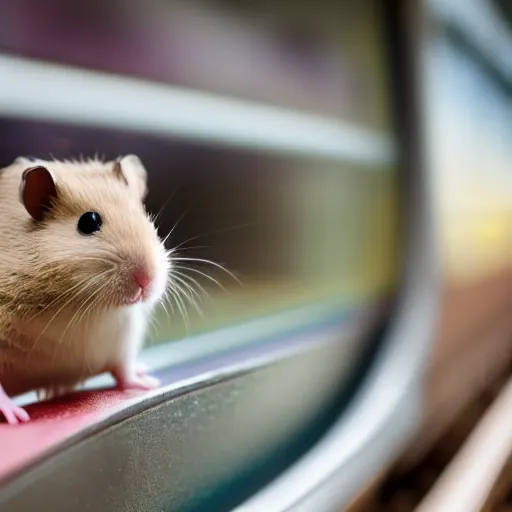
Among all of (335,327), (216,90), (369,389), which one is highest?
(216,90)

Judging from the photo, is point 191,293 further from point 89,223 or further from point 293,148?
point 293,148

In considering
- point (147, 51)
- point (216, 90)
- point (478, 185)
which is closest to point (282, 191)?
point (216, 90)

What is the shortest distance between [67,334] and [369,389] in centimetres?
73

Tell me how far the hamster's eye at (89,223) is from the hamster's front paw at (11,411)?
138 mm

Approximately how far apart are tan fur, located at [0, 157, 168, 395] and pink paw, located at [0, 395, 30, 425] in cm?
1

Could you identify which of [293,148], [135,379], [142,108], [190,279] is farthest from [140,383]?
[293,148]

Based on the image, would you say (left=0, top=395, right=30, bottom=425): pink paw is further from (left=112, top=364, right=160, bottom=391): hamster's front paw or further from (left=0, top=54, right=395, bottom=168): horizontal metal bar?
(left=0, top=54, right=395, bottom=168): horizontal metal bar

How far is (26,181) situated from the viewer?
494mm

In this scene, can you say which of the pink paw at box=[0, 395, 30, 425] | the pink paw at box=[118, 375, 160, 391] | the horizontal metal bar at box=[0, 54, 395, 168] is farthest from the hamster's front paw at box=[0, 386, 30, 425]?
the horizontal metal bar at box=[0, 54, 395, 168]

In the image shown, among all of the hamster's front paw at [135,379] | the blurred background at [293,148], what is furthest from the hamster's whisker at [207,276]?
the hamster's front paw at [135,379]

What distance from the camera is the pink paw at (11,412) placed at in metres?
0.49

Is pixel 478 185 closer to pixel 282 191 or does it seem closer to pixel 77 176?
pixel 282 191

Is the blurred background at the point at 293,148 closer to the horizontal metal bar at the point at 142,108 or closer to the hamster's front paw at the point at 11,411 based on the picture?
the horizontal metal bar at the point at 142,108

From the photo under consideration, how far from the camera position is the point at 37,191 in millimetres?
501
